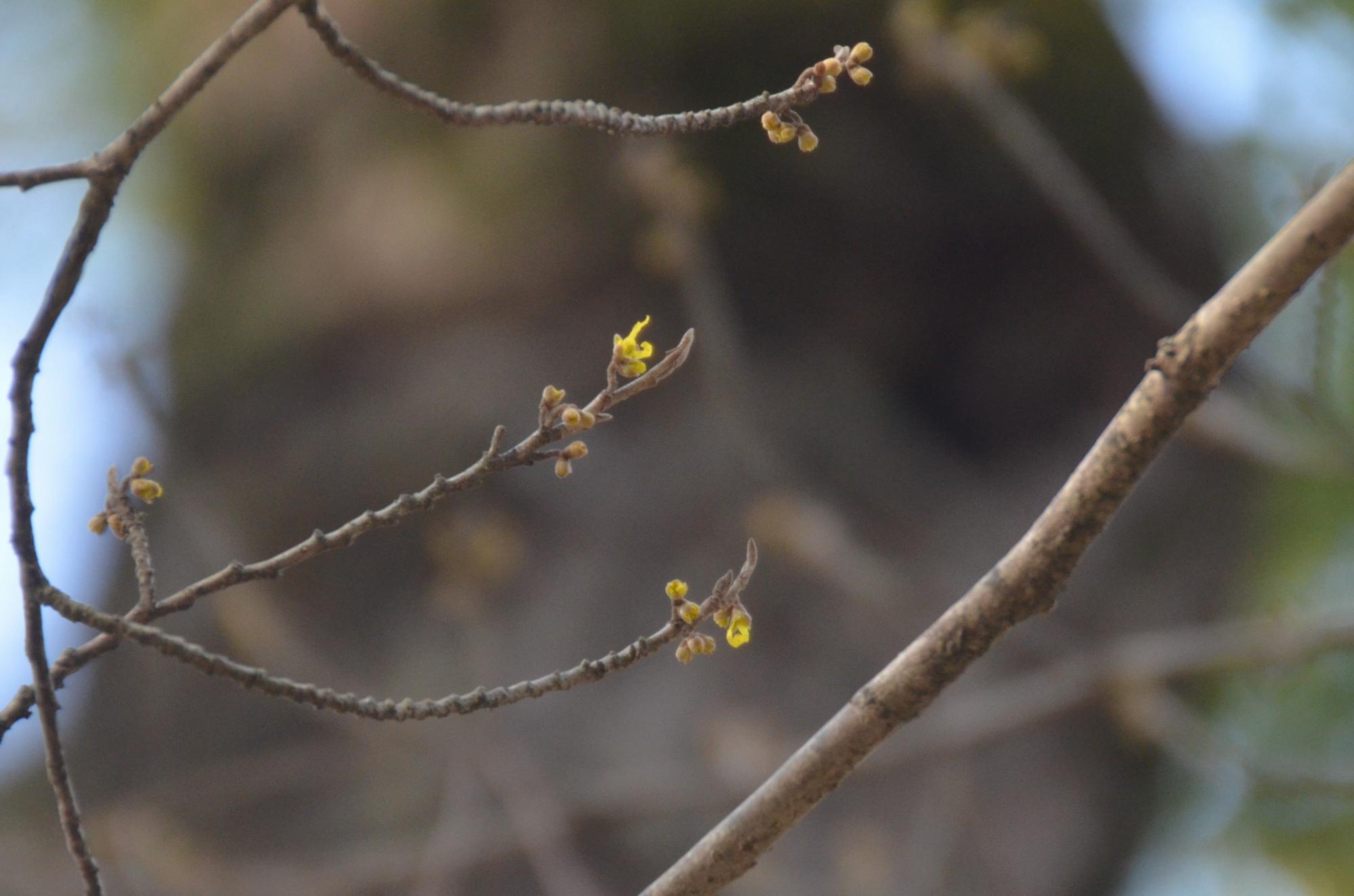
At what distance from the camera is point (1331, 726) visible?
217 cm

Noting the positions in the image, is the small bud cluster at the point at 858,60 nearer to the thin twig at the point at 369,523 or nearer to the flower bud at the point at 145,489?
the thin twig at the point at 369,523

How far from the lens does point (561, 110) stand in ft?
1.59

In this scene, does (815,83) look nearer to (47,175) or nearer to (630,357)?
(630,357)

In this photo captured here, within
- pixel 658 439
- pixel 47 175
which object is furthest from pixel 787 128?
pixel 658 439

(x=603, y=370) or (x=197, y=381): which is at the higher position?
(x=197, y=381)

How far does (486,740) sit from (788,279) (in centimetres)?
82

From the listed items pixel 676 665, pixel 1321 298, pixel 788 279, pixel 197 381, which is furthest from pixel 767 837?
pixel 197 381

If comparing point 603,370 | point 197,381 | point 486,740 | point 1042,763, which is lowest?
point 1042,763

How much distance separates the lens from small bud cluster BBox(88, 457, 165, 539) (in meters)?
0.49

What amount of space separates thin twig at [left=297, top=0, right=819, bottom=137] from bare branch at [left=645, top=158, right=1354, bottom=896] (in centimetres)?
19

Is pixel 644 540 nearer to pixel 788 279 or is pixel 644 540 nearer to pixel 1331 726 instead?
pixel 788 279

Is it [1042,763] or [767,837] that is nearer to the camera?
[767,837]

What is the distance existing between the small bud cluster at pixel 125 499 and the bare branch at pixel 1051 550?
0.30m

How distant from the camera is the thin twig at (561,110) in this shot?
467 mm
